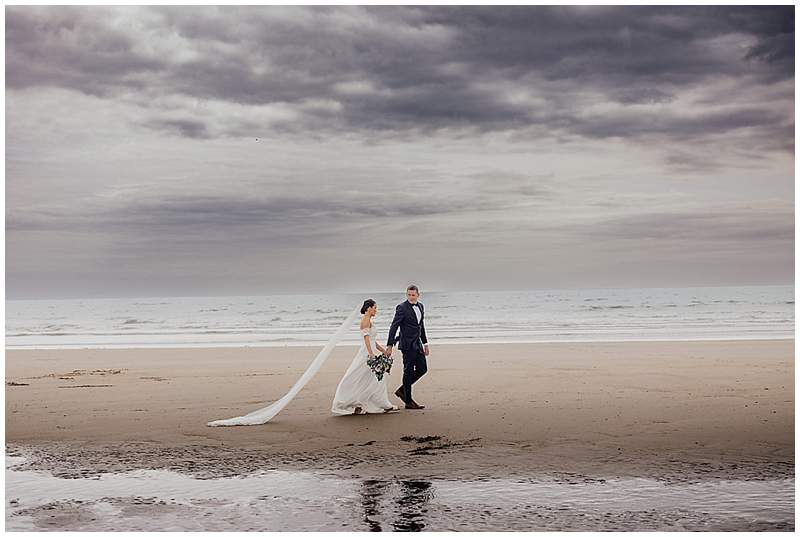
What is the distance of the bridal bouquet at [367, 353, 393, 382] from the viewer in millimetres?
10633

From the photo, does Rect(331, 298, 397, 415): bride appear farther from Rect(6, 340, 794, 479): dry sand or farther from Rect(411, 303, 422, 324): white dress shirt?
Rect(411, 303, 422, 324): white dress shirt

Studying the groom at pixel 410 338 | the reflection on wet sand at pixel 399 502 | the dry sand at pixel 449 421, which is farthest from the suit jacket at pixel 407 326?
the reflection on wet sand at pixel 399 502

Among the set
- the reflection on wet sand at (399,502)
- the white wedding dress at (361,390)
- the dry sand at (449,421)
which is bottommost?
the reflection on wet sand at (399,502)

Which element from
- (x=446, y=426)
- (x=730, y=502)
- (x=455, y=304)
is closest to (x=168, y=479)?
(x=446, y=426)

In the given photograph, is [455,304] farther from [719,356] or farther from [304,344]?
[719,356]

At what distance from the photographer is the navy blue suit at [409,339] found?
1094cm

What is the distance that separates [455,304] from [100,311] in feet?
106

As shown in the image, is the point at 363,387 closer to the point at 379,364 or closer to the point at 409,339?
the point at 379,364

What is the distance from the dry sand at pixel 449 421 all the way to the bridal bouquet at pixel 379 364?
0.62 m

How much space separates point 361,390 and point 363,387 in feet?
0.18

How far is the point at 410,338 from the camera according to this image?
1098cm

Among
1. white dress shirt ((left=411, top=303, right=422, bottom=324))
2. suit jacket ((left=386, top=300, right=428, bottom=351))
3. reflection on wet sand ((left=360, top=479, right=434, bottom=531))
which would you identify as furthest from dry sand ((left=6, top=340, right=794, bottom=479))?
white dress shirt ((left=411, top=303, right=422, bottom=324))

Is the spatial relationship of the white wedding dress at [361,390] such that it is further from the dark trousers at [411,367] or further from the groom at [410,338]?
the dark trousers at [411,367]

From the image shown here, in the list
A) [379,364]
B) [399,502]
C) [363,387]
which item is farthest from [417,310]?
[399,502]
